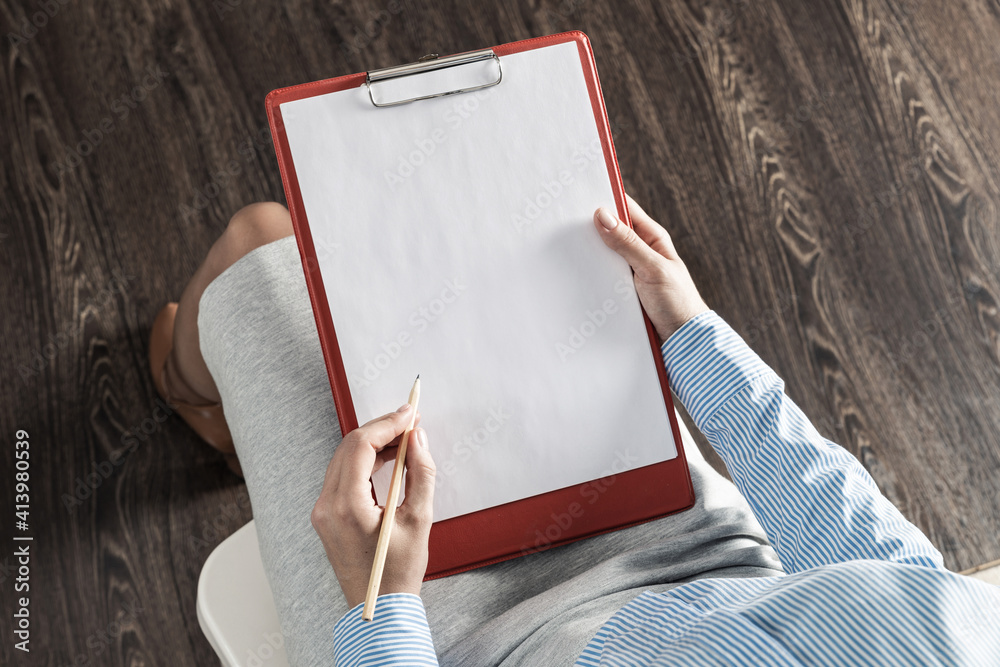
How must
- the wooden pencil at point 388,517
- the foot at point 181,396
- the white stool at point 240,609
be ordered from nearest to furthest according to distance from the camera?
the wooden pencil at point 388,517 < the white stool at point 240,609 < the foot at point 181,396

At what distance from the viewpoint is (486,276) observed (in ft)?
1.91

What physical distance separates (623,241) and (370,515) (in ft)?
0.98

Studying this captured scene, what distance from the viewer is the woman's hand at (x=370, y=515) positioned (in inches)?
20.7

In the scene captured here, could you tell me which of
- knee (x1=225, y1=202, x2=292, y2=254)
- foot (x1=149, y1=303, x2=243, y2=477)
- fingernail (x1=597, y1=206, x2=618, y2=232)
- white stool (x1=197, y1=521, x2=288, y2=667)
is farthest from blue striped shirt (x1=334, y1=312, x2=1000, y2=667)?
foot (x1=149, y1=303, x2=243, y2=477)

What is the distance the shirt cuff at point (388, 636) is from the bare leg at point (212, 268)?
0.41 metres

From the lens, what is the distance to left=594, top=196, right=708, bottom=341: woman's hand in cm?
59

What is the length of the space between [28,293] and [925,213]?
1450 millimetres

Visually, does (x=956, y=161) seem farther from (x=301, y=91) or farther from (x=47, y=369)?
(x=47, y=369)

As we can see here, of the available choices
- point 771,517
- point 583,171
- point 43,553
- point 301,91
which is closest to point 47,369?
point 43,553

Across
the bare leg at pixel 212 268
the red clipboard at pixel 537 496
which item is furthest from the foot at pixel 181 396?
the red clipboard at pixel 537 496

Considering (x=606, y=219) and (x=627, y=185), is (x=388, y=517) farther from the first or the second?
(x=627, y=185)

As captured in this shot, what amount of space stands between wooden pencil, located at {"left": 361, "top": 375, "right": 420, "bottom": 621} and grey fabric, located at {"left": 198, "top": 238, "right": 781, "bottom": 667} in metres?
0.04

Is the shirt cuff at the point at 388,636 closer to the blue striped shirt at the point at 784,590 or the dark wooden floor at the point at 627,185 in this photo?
the blue striped shirt at the point at 784,590

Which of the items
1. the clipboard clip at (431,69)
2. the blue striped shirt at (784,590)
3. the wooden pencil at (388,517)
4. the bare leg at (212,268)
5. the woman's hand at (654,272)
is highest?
the clipboard clip at (431,69)
